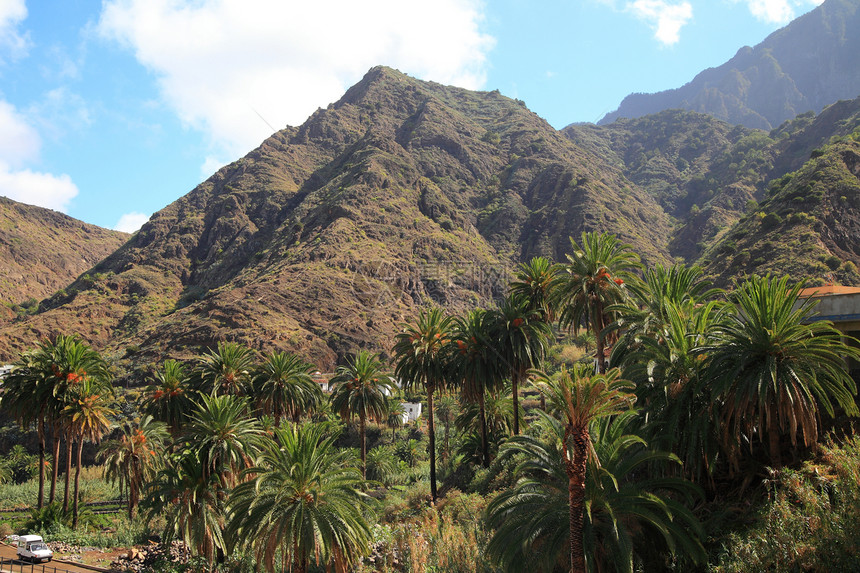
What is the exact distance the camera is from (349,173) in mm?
138250

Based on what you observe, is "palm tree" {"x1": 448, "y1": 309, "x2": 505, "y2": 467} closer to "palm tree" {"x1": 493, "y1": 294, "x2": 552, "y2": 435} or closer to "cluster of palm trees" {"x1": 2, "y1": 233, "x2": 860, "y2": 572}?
"palm tree" {"x1": 493, "y1": 294, "x2": 552, "y2": 435}

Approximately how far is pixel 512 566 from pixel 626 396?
7047 millimetres

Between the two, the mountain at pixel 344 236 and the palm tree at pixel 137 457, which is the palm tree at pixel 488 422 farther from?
the mountain at pixel 344 236

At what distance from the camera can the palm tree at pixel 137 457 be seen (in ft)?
121

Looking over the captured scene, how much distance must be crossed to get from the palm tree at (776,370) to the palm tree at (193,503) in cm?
2208

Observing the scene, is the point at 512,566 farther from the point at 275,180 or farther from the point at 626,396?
the point at 275,180

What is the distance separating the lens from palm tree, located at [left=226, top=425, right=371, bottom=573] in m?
18.4

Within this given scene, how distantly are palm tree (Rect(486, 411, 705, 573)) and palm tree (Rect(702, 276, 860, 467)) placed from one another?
2.78 m

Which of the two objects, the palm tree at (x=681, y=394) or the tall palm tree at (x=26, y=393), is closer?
the palm tree at (x=681, y=394)

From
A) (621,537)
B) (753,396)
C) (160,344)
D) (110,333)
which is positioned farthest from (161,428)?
(110,333)

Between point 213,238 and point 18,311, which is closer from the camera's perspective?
point 18,311

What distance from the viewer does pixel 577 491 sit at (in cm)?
1446

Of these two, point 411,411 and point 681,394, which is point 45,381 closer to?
point 681,394

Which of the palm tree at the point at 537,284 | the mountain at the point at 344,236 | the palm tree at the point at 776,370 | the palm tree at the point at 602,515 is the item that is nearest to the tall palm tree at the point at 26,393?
the palm tree at the point at 537,284
